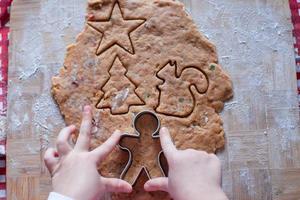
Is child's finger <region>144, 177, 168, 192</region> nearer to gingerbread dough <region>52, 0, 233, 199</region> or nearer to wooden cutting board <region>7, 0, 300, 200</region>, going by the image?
gingerbread dough <region>52, 0, 233, 199</region>

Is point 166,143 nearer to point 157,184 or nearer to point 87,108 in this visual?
point 157,184

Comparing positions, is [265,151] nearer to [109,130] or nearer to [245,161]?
[245,161]

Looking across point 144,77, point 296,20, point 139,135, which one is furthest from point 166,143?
point 296,20

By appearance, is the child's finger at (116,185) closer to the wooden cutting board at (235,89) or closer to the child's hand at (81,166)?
the child's hand at (81,166)

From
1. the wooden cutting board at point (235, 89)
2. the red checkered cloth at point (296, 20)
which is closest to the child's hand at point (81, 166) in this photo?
the wooden cutting board at point (235, 89)

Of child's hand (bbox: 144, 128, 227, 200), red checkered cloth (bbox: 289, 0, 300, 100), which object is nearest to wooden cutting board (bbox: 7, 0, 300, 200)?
red checkered cloth (bbox: 289, 0, 300, 100)
